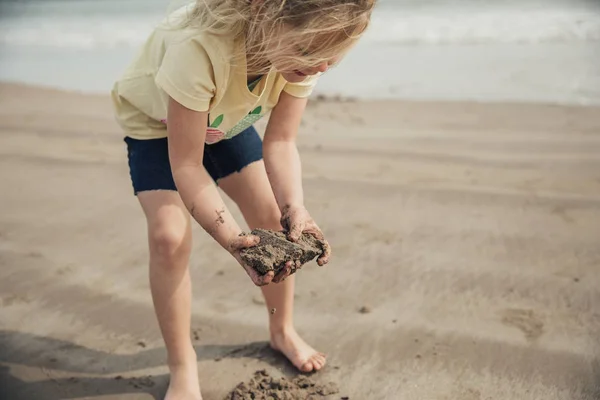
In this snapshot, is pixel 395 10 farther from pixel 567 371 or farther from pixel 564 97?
pixel 567 371

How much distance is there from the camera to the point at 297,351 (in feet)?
7.53

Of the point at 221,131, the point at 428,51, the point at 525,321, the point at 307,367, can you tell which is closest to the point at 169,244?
the point at 221,131

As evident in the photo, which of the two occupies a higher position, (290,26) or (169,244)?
(290,26)

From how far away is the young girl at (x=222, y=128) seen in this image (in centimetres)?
166

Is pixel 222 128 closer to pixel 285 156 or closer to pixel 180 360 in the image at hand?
pixel 285 156

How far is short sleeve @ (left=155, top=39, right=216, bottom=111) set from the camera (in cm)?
173

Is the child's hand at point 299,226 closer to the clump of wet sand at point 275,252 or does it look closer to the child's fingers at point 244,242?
the clump of wet sand at point 275,252

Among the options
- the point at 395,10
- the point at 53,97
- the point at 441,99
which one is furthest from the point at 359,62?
the point at 395,10

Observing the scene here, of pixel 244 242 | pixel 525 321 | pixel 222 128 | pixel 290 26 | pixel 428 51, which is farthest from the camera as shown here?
pixel 428 51

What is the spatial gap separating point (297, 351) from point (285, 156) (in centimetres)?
68

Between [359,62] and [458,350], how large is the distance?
17.3ft

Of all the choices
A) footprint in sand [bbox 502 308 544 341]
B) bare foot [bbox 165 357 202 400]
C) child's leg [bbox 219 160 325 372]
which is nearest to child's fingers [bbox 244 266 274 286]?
child's leg [bbox 219 160 325 372]

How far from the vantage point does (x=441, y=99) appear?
18.3 feet

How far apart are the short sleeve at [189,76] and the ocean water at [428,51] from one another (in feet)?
13.6
